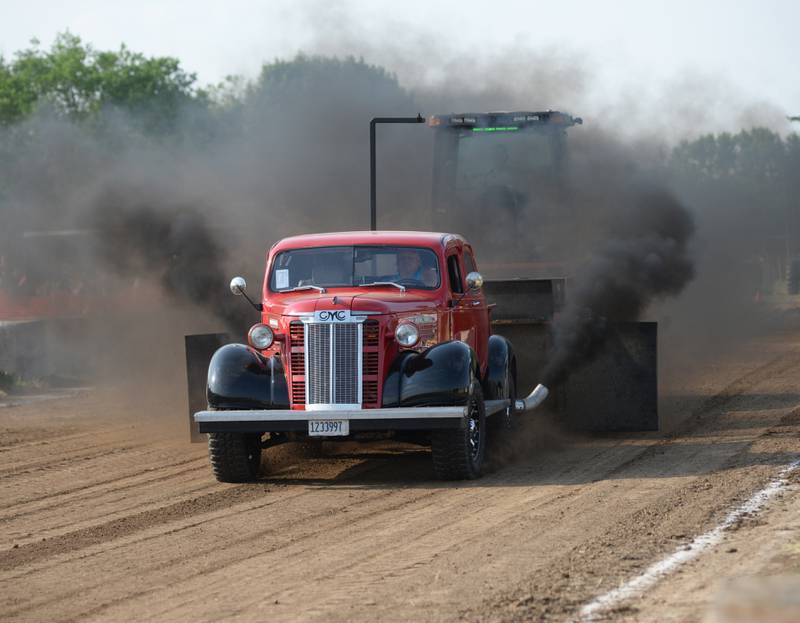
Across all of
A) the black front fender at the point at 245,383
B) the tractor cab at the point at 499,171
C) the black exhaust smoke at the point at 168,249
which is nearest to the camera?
the black front fender at the point at 245,383

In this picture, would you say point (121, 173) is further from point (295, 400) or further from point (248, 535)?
point (248, 535)

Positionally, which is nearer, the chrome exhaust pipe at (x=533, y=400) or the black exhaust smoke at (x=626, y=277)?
the chrome exhaust pipe at (x=533, y=400)

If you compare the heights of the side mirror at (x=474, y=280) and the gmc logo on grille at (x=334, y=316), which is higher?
the side mirror at (x=474, y=280)

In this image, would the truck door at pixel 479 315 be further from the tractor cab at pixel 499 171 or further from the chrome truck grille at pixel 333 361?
the tractor cab at pixel 499 171

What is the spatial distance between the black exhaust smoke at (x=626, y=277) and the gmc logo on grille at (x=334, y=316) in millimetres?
3953

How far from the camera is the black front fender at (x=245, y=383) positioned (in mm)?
11461

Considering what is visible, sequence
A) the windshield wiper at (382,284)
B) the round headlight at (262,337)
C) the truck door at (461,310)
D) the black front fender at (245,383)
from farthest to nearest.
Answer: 1. the truck door at (461,310)
2. the windshield wiper at (382,284)
3. the round headlight at (262,337)
4. the black front fender at (245,383)

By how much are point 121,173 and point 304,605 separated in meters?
16.6

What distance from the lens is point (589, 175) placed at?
70.0ft

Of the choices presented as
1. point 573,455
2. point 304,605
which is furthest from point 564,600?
point 573,455

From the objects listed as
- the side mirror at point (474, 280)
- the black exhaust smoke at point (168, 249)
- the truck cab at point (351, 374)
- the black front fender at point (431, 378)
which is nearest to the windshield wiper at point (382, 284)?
the truck cab at point (351, 374)

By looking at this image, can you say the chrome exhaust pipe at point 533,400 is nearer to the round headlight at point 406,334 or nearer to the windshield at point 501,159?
the round headlight at point 406,334

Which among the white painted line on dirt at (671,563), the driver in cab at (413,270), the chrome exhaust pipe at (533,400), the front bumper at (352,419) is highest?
the driver in cab at (413,270)

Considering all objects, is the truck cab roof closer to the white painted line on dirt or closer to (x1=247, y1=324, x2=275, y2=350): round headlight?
(x1=247, y1=324, x2=275, y2=350): round headlight
